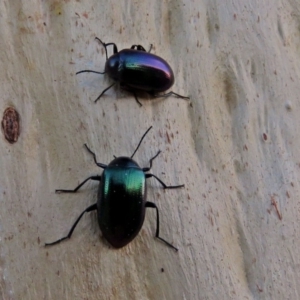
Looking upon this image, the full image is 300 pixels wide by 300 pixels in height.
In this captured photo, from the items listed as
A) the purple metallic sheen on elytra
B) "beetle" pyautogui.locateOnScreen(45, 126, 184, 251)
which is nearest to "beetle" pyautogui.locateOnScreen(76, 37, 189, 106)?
the purple metallic sheen on elytra

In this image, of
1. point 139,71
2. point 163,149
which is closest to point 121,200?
point 163,149

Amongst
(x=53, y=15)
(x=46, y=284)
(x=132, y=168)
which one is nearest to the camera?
(x=46, y=284)

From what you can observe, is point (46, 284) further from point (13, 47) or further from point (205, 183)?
point (13, 47)

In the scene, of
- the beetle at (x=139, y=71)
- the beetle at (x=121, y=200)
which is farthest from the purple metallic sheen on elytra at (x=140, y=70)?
the beetle at (x=121, y=200)

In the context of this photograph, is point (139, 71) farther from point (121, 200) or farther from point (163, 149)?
point (121, 200)

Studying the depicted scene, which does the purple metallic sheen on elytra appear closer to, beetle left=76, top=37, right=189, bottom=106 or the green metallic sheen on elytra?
beetle left=76, top=37, right=189, bottom=106

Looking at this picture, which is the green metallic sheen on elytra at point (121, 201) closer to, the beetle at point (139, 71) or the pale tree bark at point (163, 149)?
the pale tree bark at point (163, 149)

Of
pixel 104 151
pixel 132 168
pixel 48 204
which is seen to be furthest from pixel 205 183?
pixel 48 204
